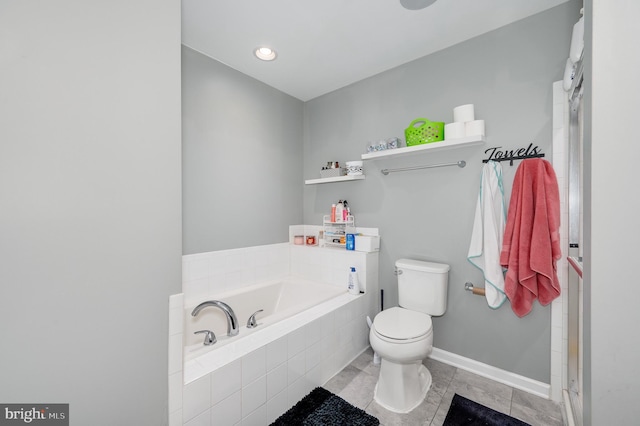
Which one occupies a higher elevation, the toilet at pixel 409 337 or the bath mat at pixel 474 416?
the toilet at pixel 409 337

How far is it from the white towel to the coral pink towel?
66 mm

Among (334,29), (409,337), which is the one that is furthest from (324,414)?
(334,29)

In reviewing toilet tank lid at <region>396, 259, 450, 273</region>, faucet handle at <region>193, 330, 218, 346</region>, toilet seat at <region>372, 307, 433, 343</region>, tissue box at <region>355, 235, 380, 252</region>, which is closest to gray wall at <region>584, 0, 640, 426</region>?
toilet seat at <region>372, 307, 433, 343</region>

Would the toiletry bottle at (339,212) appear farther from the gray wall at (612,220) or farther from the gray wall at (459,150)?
the gray wall at (612,220)

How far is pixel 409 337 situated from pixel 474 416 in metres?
0.61

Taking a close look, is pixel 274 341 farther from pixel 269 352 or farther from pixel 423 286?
pixel 423 286

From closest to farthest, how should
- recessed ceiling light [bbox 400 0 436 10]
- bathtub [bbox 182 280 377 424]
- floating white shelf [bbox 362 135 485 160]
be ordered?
bathtub [bbox 182 280 377 424], recessed ceiling light [bbox 400 0 436 10], floating white shelf [bbox 362 135 485 160]

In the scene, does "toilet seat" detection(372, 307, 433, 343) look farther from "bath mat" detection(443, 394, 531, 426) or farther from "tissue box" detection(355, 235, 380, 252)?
"tissue box" detection(355, 235, 380, 252)

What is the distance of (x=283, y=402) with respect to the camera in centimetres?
153

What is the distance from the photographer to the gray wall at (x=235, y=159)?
2053 millimetres

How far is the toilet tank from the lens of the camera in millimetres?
1933

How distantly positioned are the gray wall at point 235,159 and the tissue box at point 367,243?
0.87 m

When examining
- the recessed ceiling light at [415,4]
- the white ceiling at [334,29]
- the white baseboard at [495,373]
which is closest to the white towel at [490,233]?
the white baseboard at [495,373]

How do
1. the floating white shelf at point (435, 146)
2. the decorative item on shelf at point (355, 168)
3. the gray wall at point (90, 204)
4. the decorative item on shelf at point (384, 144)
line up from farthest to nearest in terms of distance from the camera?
the decorative item on shelf at point (355, 168), the decorative item on shelf at point (384, 144), the floating white shelf at point (435, 146), the gray wall at point (90, 204)
